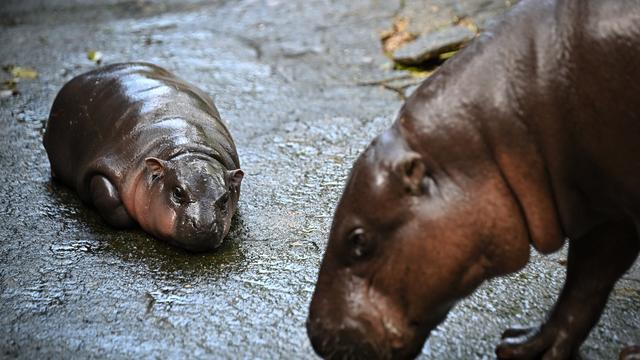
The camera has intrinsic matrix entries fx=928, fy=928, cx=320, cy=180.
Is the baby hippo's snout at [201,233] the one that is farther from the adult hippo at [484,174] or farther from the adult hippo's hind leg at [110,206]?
the adult hippo at [484,174]

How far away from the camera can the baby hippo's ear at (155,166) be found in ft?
15.8

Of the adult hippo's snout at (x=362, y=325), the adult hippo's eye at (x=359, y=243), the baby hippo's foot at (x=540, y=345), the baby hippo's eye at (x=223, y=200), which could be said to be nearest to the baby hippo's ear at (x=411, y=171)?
the adult hippo's eye at (x=359, y=243)

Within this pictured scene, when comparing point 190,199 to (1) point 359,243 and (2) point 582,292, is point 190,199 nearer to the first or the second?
(1) point 359,243

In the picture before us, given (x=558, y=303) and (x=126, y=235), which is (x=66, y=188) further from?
(x=558, y=303)

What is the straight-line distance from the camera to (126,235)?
4.90 meters

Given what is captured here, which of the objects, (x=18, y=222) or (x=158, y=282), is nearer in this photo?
(x=158, y=282)

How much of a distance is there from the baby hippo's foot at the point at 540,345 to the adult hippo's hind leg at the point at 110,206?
229cm

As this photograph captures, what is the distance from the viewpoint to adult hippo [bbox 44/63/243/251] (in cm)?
468

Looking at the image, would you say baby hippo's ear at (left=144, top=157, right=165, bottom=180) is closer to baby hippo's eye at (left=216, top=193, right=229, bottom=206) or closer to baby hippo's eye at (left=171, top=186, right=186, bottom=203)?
baby hippo's eye at (left=171, top=186, right=186, bottom=203)

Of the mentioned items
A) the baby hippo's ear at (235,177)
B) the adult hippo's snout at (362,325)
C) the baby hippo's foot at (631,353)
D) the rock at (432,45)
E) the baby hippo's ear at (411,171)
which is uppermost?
the baby hippo's ear at (411,171)

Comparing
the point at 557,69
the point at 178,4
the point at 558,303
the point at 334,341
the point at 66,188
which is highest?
the point at 557,69

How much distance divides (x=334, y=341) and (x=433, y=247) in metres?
0.44

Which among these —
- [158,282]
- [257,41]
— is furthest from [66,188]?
[257,41]

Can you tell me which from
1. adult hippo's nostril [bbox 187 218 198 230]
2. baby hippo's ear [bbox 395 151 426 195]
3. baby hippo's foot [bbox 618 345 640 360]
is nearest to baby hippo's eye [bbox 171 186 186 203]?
adult hippo's nostril [bbox 187 218 198 230]
